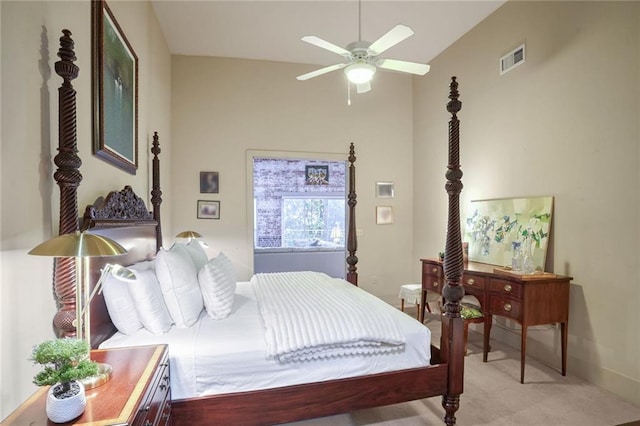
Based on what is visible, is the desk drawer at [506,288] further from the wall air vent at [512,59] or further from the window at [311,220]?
the window at [311,220]

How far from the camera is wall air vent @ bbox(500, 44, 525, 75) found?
134 inches

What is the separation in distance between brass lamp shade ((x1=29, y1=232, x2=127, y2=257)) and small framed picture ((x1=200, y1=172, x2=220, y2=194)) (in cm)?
358

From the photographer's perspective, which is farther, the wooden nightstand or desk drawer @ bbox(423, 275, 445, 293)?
desk drawer @ bbox(423, 275, 445, 293)

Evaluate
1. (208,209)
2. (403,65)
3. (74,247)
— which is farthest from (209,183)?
(74,247)

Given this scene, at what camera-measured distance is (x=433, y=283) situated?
12.7 ft

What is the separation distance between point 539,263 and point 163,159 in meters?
4.18

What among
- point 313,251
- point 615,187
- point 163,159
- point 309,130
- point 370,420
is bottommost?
point 370,420

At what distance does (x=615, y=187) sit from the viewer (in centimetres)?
255

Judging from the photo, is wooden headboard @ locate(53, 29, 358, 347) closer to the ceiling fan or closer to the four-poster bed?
the four-poster bed

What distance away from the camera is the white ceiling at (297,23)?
11.6 ft

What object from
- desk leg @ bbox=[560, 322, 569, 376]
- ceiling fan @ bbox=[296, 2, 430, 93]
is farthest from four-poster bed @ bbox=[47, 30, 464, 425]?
desk leg @ bbox=[560, 322, 569, 376]

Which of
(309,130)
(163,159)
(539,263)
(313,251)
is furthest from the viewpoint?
(313,251)

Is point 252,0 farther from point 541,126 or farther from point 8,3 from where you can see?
point 541,126

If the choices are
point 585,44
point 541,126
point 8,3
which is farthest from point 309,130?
point 8,3
